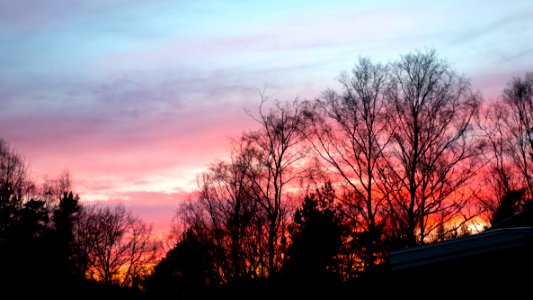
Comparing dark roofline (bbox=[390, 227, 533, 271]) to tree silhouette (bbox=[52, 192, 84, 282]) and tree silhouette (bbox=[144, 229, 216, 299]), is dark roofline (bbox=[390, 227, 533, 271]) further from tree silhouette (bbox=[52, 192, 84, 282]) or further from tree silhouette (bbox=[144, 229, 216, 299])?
tree silhouette (bbox=[144, 229, 216, 299])

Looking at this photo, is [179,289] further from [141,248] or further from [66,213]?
[66,213]

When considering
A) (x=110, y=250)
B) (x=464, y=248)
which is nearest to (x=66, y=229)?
(x=110, y=250)

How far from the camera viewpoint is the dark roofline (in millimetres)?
Result: 10430

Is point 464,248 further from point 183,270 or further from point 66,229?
point 183,270

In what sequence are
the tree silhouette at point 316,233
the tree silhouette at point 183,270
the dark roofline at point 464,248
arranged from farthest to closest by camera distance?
1. the tree silhouette at point 183,270
2. the tree silhouette at point 316,233
3. the dark roofline at point 464,248

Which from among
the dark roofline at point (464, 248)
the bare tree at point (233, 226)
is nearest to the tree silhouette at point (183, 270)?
the bare tree at point (233, 226)

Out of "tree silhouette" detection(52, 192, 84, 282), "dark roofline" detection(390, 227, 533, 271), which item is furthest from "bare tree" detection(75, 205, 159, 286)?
"dark roofline" detection(390, 227, 533, 271)

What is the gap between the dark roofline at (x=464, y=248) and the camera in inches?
411

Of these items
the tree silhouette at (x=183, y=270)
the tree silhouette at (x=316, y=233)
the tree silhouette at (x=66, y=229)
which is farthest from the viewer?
the tree silhouette at (x=183, y=270)

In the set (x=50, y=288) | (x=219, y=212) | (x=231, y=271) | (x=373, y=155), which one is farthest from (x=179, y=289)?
(x=373, y=155)

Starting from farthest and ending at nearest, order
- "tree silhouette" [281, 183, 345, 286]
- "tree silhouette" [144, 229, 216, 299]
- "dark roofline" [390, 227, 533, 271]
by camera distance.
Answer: "tree silhouette" [144, 229, 216, 299] → "tree silhouette" [281, 183, 345, 286] → "dark roofline" [390, 227, 533, 271]

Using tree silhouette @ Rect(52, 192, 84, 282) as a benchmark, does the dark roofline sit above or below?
below

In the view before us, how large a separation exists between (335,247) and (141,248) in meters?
26.2

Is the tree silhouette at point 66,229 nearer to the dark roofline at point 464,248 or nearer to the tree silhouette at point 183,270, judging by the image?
the tree silhouette at point 183,270
